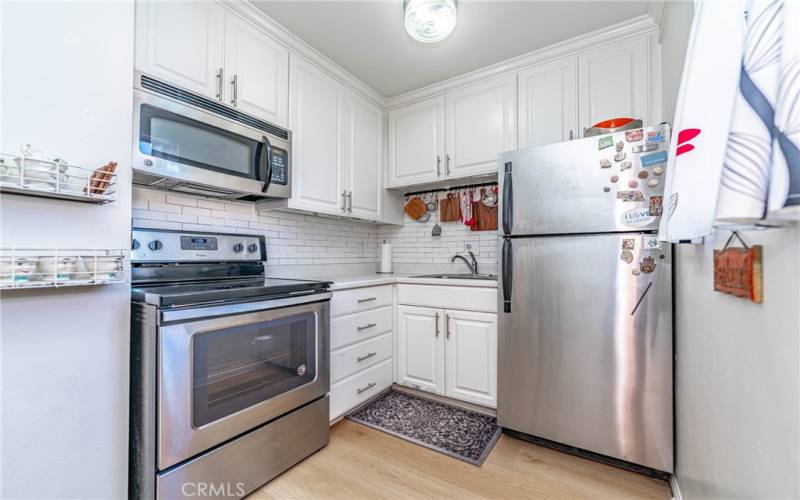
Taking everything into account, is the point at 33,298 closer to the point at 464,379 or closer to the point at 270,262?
the point at 270,262

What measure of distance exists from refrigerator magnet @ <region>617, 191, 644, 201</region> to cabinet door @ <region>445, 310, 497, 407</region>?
956 millimetres

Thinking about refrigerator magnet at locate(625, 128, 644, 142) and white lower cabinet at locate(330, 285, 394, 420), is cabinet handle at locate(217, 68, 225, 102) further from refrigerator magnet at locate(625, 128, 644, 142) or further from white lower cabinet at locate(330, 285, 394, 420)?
refrigerator magnet at locate(625, 128, 644, 142)

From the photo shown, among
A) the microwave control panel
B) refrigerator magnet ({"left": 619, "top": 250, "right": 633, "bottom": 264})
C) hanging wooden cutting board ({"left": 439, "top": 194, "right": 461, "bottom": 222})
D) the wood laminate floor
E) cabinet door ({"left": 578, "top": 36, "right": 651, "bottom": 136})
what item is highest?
cabinet door ({"left": 578, "top": 36, "right": 651, "bottom": 136})

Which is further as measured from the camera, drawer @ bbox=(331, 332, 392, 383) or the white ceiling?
drawer @ bbox=(331, 332, 392, 383)

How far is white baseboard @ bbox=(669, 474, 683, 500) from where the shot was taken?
4.72ft

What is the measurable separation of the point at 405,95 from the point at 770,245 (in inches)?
103

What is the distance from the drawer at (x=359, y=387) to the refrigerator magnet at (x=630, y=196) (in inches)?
69.9

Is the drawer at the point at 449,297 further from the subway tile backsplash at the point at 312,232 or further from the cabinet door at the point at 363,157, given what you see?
the cabinet door at the point at 363,157

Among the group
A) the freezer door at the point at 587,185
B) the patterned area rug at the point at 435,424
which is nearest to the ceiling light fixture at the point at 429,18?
the freezer door at the point at 587,185

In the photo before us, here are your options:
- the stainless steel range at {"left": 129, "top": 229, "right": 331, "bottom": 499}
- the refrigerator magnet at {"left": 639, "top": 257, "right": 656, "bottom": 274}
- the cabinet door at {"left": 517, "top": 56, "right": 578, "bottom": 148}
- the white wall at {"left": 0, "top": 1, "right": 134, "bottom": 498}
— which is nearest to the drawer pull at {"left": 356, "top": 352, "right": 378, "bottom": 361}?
the stainless steel range at {"left": 129, "top": 229, "right": 331, "bottom": 499}

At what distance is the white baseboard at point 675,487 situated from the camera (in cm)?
144

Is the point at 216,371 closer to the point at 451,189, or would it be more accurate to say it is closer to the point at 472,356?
the point at 472,356

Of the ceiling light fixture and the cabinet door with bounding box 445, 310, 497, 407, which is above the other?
the ceiling light fixture

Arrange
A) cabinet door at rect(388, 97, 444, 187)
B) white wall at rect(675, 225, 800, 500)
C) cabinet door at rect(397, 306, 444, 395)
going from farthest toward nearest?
cabinet door at rect(388, 97, 444, 187) → cabinet door at rect(397, 306, 444, 395) → white wall at rect(675, 225, 800, 500)
